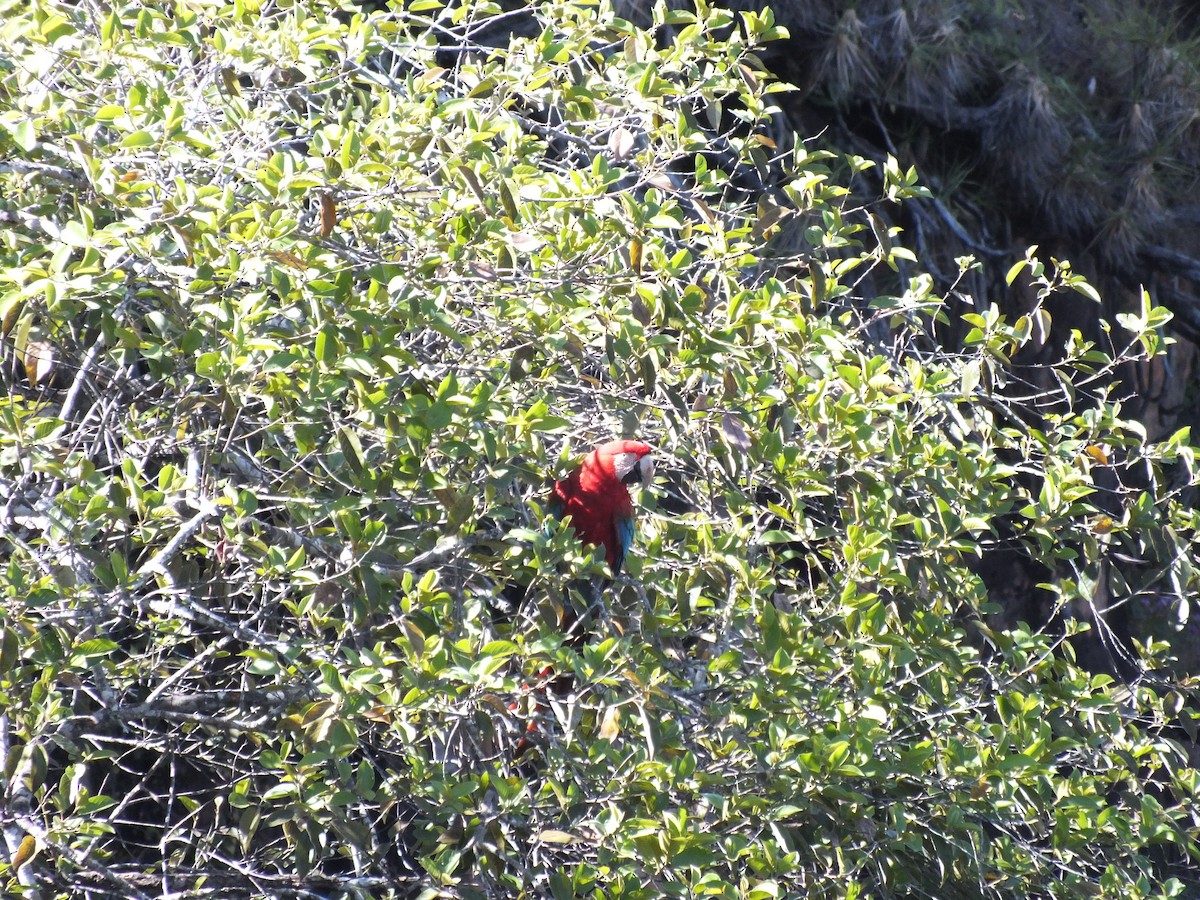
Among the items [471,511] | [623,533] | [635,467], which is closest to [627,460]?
[635,467]

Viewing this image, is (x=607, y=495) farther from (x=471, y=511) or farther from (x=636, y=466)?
(x=471, y=511)

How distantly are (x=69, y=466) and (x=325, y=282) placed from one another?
46cm

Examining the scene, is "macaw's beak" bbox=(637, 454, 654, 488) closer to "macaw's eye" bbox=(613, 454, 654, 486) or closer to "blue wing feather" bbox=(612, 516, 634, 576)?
"macaw's eye" bbox=(613, 454, 654, 486)

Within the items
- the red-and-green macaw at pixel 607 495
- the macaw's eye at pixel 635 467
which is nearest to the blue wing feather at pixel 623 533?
the red-and-green macaw at pixel 607 495

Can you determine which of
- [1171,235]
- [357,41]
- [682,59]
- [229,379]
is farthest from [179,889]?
[1171,235]

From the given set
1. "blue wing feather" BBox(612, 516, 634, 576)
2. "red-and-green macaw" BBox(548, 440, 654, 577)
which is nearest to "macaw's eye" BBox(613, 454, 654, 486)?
"red-and-green macaw" BBox(548, 440, 654, 577)

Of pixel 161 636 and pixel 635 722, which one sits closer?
pixel 635 722

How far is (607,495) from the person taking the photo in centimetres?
259

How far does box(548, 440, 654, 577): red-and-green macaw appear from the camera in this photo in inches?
99.7

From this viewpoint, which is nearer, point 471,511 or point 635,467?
point 471,511

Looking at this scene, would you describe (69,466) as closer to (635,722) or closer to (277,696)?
(277,696)

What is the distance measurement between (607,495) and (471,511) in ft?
2.40

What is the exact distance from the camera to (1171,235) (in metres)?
5.36

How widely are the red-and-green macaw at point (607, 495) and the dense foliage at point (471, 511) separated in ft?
0.24
